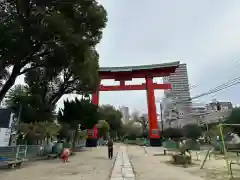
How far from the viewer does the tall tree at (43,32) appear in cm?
1236

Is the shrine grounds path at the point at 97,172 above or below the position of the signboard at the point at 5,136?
below

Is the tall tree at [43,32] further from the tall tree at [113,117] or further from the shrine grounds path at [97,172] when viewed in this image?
the tall tree at [113,117]

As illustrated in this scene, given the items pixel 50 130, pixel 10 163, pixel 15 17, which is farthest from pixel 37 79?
pixel 10 163

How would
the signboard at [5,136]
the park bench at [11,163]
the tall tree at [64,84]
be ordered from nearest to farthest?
the park bench at [11,163], the tall tree at [64,84], the signboard at [5,136]

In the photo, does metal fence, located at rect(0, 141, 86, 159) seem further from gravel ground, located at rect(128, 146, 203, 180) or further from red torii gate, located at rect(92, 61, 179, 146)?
red torii gate, located at rect(92, 61, 179, 146)

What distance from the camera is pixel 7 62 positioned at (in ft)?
42.1

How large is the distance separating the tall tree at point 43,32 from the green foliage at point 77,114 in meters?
11.0

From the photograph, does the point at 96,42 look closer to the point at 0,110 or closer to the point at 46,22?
the point at 46,22

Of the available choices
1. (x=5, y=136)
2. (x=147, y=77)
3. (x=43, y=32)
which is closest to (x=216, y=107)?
(x=147, y=77)

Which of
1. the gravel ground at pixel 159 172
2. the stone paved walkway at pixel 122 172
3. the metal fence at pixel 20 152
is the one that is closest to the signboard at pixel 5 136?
the metal fence at pixel 20 152

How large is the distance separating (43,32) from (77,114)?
14263 millimetres

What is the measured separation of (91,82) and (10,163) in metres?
11.9

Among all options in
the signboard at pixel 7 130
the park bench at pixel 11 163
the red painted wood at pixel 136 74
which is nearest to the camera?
the park bench at pixel 11 163

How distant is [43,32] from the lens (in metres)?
13.0
